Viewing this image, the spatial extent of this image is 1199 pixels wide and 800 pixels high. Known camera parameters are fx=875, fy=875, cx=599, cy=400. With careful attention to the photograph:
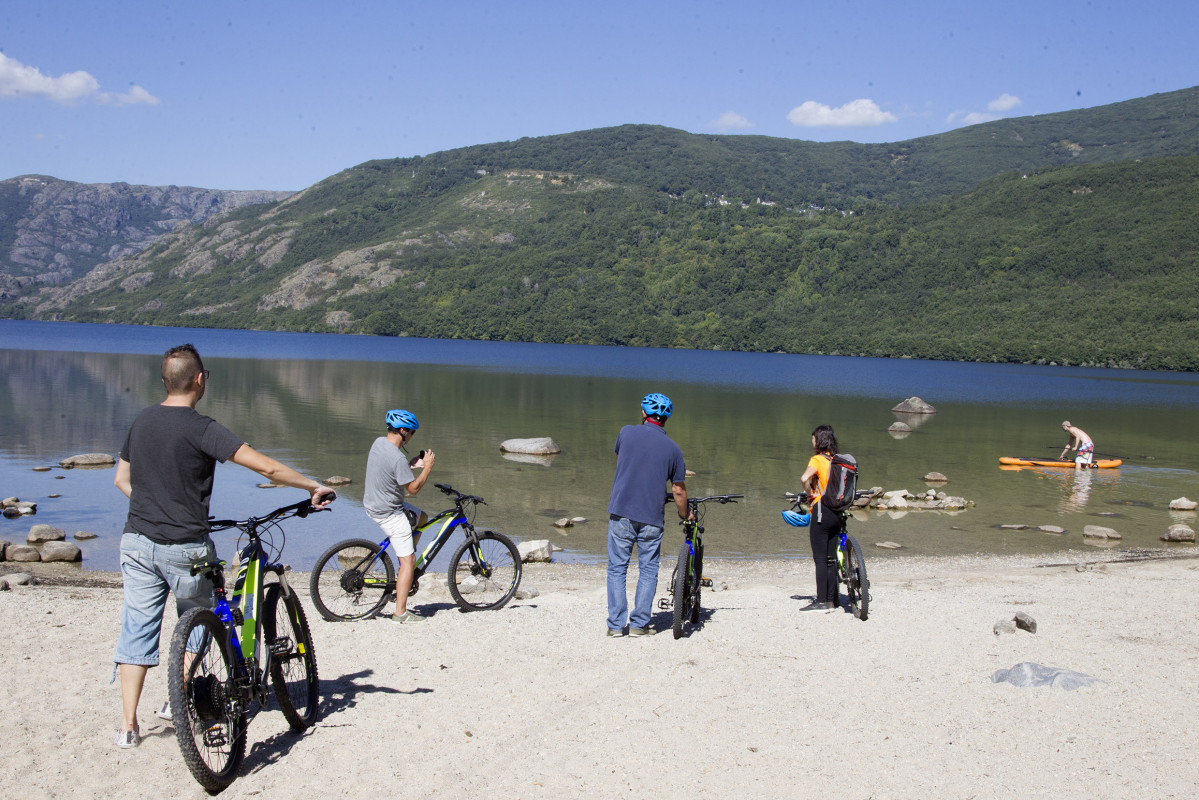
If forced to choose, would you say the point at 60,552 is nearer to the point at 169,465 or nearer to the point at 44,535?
the point at 44,535

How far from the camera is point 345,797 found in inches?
196

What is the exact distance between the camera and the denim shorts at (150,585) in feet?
16.0

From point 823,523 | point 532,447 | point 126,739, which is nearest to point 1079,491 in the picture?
point 532,447

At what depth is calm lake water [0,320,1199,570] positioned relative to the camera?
55.0 feet

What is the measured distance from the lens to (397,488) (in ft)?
28.0

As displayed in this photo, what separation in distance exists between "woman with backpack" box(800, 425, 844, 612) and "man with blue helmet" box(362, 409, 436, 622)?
4.01m

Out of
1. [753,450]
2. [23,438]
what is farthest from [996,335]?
[23,438]

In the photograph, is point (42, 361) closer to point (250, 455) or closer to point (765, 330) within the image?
point (250, 455)

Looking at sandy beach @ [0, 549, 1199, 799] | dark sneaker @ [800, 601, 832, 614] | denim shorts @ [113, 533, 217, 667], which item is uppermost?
denim shorts @ [113, 533, 217, 667]

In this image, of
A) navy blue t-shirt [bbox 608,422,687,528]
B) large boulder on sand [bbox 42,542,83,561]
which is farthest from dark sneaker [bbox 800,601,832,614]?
large boulder on sand [bbox 42,542,83,561]

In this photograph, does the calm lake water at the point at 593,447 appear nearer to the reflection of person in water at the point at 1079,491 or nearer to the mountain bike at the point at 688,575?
the reflection of person in water at the point at 1079,491

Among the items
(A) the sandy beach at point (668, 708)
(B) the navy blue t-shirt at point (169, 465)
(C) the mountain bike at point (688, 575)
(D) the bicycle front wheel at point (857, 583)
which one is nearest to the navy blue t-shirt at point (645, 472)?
(C) the mountain bike at point (688, 575)

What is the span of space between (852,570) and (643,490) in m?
2.87

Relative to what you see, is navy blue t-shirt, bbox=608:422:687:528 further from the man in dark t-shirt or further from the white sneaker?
the white sneaker
